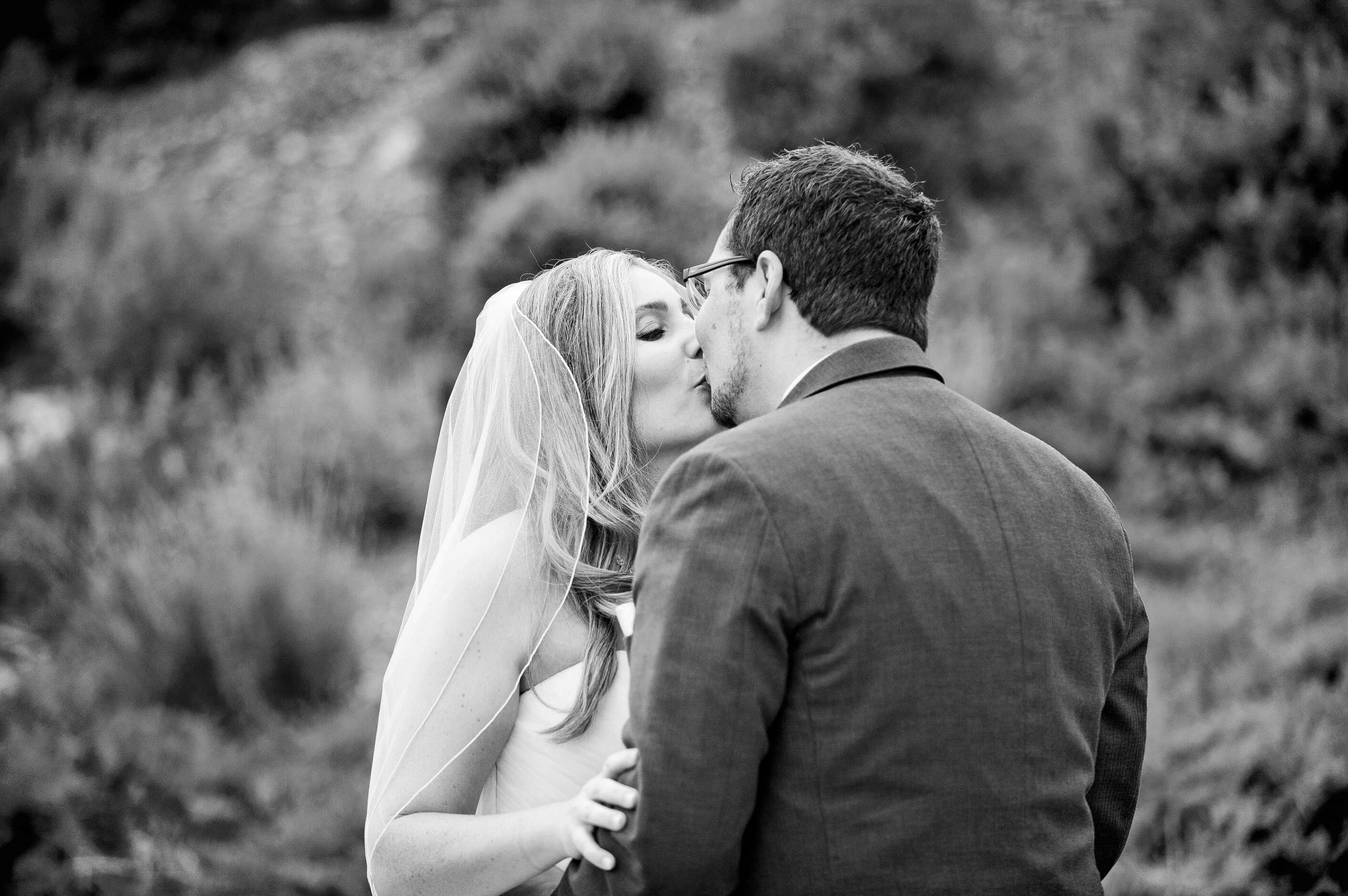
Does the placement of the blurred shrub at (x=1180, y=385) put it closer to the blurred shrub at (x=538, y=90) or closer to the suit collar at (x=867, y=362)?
the blurred shrub at (x=538, y=90)

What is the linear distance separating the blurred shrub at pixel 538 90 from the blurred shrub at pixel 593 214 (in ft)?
2.88

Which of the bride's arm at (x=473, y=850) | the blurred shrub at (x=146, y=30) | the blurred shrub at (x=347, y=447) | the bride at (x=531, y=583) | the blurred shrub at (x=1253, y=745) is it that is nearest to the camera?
the bride's arm at (x=473, y=850)

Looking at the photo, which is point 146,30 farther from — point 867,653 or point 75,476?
point 867,653

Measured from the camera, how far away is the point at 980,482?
1.94 m

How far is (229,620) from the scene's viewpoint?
5961 millimetres

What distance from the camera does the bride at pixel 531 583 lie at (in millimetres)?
2365

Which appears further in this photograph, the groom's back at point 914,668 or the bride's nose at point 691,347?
the bride's nose at point 691,347

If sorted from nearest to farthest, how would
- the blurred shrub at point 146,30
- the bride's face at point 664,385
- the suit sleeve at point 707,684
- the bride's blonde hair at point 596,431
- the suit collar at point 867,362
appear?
the suit sleeve at point 707,684, the suit collar at point 867,362, the bride's blonde hair at point 596,431, the bride's face at point 664,385, the blurred shrub at point 146,30

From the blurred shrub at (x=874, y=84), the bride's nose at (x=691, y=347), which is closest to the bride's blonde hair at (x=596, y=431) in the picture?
the bride's nose at (x=691, y=347)

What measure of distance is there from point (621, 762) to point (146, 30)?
14.4 m

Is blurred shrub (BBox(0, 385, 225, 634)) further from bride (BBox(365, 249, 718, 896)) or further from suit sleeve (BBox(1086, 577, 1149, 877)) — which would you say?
suit sleeve (BBox(1086, 577, 1149, 877))

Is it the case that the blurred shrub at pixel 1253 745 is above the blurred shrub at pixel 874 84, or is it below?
below

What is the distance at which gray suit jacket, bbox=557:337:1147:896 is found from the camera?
5.79 feet

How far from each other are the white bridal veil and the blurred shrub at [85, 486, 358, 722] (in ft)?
11.2
